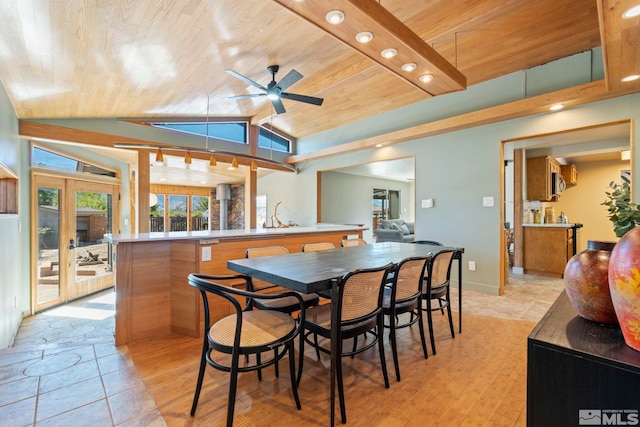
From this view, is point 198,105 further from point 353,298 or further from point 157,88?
point 353,298

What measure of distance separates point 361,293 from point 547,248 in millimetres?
5226

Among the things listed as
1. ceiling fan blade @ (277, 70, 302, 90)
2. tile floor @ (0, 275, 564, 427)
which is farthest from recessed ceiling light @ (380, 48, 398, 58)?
tile floor @ (0, 275, 564, 427)

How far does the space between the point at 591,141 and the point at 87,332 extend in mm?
8065

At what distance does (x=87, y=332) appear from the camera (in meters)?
3.76

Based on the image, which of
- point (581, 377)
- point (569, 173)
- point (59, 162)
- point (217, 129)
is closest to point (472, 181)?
point (569, 173)

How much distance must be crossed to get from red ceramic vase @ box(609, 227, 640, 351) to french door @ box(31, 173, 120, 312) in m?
6.12

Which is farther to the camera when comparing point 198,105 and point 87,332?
point 198,105

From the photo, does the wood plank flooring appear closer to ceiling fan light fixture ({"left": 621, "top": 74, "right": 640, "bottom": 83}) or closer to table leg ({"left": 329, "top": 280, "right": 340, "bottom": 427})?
table leg ({"left": 329, "top": 280, "right": 340, "bottom": 427})

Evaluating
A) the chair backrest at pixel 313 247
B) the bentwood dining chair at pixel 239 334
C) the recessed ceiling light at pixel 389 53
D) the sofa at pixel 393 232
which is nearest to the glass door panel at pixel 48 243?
the chair backrest at pixel 313 247

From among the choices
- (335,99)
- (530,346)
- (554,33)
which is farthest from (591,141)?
(530,346)

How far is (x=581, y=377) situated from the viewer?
2.43 ft

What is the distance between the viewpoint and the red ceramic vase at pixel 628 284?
69 centimetres

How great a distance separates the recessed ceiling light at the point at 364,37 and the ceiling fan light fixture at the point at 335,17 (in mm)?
181
